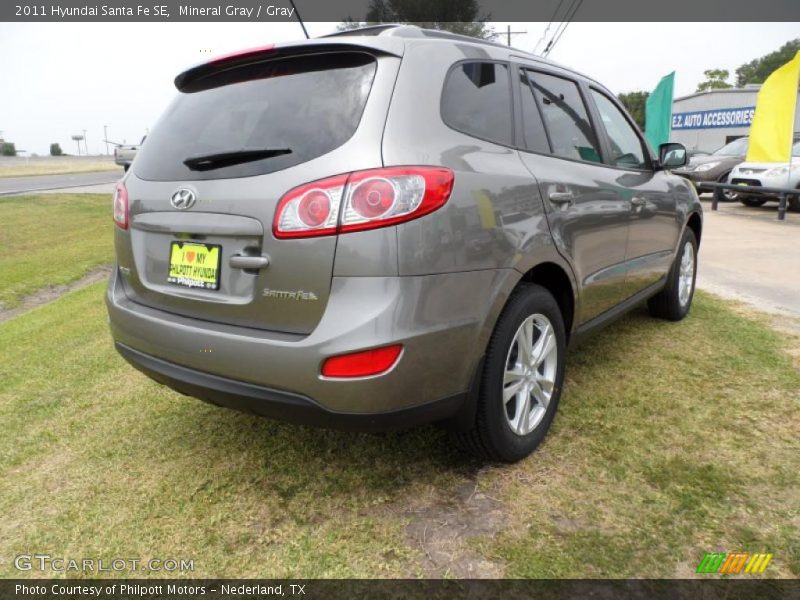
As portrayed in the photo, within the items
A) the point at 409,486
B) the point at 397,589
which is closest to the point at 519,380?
the point at 409,486

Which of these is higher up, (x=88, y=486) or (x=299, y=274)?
(x=299, y=274)

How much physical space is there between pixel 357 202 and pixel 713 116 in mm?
26411

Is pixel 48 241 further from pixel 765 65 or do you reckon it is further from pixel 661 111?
pixel 765 65

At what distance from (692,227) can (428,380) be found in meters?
3.66

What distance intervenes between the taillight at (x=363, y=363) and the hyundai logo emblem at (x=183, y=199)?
0.82m

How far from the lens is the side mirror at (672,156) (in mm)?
3957

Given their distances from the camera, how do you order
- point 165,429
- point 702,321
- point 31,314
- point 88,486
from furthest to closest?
point 31,314, point 702,321, point 165,429, point 88,486

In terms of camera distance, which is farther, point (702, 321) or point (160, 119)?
point (702, 321)

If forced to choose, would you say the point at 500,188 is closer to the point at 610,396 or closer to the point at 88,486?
the point at 610,396

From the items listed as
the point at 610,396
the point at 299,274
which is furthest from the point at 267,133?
the point at 610,396

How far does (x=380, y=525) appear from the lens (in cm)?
215

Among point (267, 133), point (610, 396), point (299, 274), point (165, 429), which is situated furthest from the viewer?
point (610, 396)

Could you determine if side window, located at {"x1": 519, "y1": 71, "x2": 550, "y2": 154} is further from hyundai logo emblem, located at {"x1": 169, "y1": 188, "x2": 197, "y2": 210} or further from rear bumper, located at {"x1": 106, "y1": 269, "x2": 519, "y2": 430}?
hyundai logo emblem, located at {"x1": 169, "y1": 188, "x2": 197, "y2": 210}

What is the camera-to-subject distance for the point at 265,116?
2.18m
